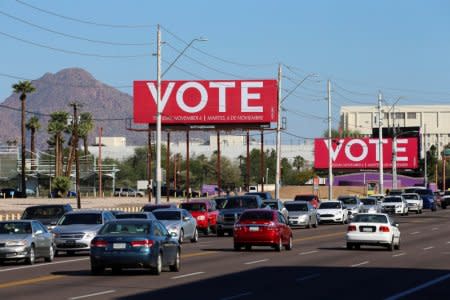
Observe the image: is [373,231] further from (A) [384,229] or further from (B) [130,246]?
(B) [130,246]

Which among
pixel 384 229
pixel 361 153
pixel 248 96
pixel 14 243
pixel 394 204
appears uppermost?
pixel 248 96

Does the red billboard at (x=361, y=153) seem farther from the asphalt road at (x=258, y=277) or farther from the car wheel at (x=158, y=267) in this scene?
the car wheel at (x=158, y=267)

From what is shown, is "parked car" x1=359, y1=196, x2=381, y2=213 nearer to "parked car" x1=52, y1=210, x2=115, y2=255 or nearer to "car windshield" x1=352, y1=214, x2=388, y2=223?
"car windshield" x1=352, y1=214, x2=388, y2=223

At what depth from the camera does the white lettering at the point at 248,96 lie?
106 meters

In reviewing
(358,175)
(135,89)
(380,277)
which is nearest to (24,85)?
(135,89)

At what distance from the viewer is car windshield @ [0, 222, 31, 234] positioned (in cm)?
3341

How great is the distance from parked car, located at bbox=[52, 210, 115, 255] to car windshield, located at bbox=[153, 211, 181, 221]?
6.79m

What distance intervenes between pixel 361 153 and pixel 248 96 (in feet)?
142

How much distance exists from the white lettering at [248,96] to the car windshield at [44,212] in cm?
6162

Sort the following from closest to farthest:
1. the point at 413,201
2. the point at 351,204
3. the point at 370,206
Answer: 1. the point at 370,206
2. the point at 351,204
3. the point at 413,201

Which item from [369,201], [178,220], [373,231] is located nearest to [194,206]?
[178,220]

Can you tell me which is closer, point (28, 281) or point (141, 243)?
point (28, 281)

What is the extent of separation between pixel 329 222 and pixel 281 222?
3384 centimetres

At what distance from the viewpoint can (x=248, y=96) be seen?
106 m
